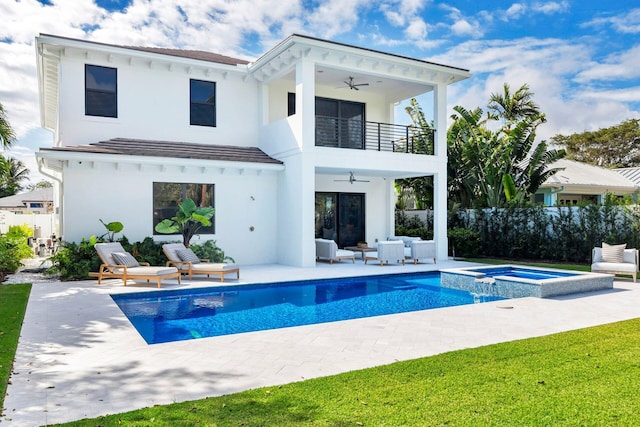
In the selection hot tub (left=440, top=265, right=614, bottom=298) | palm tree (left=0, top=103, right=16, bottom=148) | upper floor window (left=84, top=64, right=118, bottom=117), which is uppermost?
upper floor window (left=84, top=64, right=118, bottom=117)

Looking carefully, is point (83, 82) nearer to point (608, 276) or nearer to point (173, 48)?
point (173, 48)

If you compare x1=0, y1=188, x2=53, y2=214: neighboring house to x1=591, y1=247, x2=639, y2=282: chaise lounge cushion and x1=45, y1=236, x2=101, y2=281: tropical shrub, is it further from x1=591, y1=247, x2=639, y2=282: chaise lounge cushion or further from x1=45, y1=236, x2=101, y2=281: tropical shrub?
x1=591, y1=247, x2=639, y2=282: chaise lounge cushion

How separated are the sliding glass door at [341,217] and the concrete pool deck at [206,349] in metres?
10.7

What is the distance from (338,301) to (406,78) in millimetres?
10165

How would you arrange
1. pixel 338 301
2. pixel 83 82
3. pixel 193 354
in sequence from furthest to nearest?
pixel 83 82 → pixel 338 301 → pixel 193 354

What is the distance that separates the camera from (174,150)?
16828mm

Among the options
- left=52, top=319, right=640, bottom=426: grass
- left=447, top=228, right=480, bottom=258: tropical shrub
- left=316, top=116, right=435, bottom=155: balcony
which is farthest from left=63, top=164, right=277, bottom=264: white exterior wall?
left=52, top=319, right=640, bottom=426: grass

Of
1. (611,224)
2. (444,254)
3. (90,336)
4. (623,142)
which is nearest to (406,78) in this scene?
(444,254)

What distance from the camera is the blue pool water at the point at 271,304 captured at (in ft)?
30.4

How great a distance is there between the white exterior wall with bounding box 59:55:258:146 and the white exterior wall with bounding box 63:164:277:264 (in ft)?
6.35

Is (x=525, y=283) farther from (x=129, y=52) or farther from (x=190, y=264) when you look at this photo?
(x=129, y=52)

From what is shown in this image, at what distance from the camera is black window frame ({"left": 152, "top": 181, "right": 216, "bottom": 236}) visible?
16.5 metres

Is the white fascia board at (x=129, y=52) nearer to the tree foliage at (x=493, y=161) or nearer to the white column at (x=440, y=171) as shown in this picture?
the white column at (x=440, y=171)

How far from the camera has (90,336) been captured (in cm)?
768
